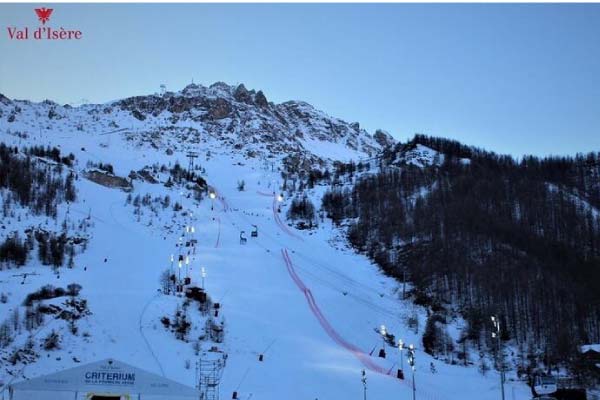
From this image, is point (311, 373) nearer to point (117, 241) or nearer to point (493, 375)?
point (493, 375)

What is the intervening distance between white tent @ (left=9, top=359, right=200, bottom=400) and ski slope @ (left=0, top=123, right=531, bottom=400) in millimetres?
7338

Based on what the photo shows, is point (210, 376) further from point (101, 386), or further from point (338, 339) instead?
point (338, 339)

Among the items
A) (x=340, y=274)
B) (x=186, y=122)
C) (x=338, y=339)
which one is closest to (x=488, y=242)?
(x=340, y=274)

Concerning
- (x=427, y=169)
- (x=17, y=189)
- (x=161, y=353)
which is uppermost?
(x=427, y=169)

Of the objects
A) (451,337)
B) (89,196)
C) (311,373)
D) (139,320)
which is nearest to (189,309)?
(139,320)

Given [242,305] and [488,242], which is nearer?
[242,305]

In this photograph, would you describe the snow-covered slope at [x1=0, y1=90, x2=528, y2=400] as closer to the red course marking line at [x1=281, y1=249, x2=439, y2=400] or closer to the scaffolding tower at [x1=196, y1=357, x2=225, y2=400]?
the red course marking line at [x1=281, y1=249, x2=439, y2=400]

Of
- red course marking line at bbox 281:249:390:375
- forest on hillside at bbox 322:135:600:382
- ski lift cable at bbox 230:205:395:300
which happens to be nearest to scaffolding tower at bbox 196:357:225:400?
red course marking line at bbox 281:249:390:375

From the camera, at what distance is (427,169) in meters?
100

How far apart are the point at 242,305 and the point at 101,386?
21.0 meters

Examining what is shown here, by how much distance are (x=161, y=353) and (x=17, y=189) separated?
117 ft

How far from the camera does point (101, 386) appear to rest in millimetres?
21156

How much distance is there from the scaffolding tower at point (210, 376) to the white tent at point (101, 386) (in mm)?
4972

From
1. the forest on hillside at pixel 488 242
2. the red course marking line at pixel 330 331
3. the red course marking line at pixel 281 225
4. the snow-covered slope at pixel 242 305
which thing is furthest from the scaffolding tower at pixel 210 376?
the red course marking line at pixel 281 225
